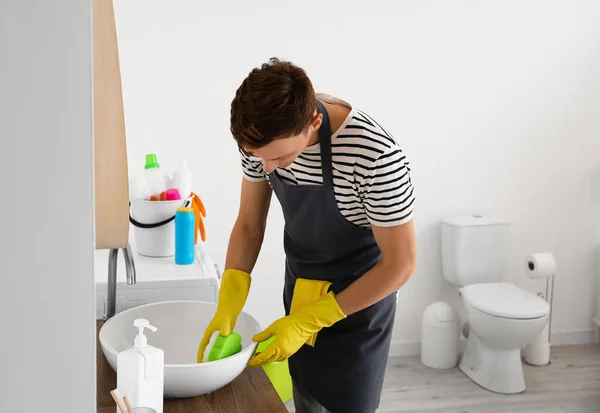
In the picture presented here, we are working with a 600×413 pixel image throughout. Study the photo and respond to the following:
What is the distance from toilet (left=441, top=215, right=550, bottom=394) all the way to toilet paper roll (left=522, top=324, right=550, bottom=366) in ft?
0.72

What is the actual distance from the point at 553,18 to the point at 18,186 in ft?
10.4

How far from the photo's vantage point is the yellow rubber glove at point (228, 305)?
1.46 m

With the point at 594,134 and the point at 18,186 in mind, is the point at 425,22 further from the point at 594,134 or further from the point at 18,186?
the point at 18,186

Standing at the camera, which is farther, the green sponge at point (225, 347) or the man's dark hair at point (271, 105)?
the green sponge at point (225, 347)

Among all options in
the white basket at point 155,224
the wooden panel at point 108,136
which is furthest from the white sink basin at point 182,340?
the white basket at point 155,224

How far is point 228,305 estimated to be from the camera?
60.3 inches

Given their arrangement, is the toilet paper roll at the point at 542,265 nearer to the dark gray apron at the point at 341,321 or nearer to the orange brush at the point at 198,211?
the orange brush at the point at 198,211

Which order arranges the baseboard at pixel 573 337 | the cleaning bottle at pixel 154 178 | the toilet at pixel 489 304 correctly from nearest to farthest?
the cleaning bottle at pixel 154 178 → the toilet at pixel 489 304 → the baseboard at pixel 573 337

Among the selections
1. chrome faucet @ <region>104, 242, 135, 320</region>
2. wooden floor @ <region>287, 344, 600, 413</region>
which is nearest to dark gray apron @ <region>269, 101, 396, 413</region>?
chrome faucet @ <region>104, 242, 135, 320</region>

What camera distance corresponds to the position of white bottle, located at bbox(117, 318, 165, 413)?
112cm

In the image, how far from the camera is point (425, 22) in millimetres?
3082

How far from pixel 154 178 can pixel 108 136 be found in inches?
52.8

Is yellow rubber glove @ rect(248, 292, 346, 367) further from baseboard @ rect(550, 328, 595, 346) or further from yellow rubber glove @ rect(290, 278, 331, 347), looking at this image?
baseboard @ rect(550, 328, 595, 346)

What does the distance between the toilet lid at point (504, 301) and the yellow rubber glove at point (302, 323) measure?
1679mm
